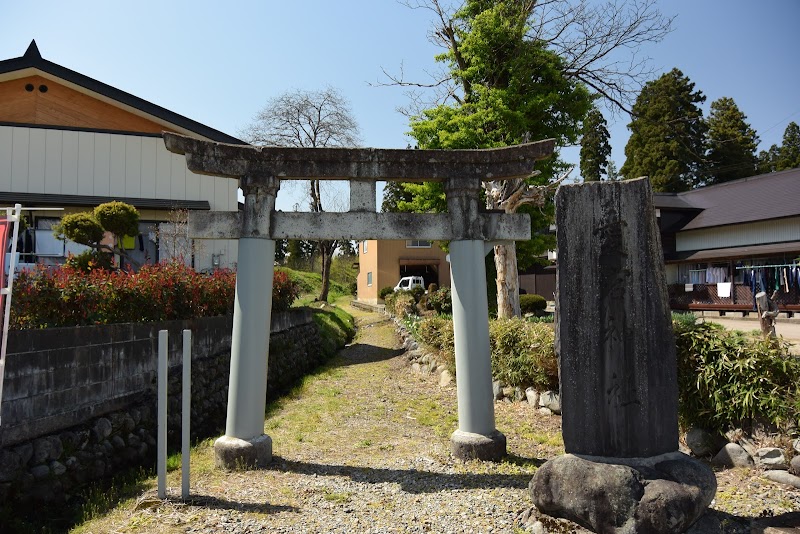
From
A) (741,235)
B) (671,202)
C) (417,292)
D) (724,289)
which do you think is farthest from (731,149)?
(417,292)

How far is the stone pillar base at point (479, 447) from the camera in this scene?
24.3ft

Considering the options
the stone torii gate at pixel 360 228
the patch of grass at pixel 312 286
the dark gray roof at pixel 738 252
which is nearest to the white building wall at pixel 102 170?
the stone torii gate at pixel 360 228

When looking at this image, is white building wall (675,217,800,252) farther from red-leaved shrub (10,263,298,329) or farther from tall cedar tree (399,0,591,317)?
red-leaved shrub (10,263,298,329)

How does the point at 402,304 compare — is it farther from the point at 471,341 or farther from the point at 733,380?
the point at 733,380

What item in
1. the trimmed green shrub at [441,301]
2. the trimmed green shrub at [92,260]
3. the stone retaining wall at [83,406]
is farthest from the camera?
the trimmed green shrub at [441,301]

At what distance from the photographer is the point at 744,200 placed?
2927 centimetres

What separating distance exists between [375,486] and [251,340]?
2510mm

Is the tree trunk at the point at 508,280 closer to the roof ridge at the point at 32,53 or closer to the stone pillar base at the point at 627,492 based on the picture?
the stone pillar base at the point at 627,492

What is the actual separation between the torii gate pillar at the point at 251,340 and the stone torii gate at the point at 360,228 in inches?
0.5

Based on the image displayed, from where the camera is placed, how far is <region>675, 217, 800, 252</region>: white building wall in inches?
1019

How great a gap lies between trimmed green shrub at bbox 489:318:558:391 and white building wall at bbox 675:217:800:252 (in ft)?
69.5

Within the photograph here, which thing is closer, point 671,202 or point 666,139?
point 671,202

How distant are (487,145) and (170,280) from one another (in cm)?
1033

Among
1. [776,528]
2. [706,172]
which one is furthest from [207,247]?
[706,172]
